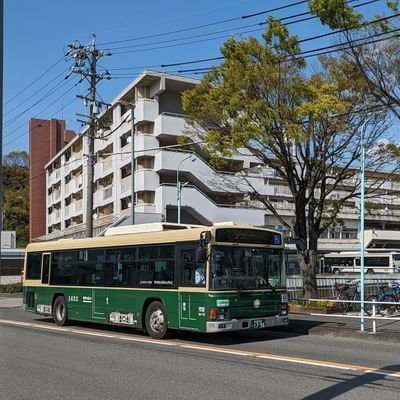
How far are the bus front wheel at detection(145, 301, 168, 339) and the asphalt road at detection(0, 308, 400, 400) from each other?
0.34 metres

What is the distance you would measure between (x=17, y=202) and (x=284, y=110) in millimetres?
71729

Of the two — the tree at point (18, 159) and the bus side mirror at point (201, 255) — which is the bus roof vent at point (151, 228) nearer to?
the bus side mirror at point (201, 255)

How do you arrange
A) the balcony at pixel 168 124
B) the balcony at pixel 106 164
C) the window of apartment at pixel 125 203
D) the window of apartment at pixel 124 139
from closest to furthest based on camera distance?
the balcony at pixel 168 124 < the window of apartment at pixel 125 203 < the window of apartment at pixel 124 139 < the balcony at pixel 106 164

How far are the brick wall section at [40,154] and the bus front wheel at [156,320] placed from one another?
66.7 metres

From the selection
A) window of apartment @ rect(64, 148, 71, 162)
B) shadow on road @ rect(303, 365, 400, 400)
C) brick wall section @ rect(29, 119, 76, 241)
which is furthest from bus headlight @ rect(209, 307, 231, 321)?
brick wall section @ rect(29, 119, 76, 241)

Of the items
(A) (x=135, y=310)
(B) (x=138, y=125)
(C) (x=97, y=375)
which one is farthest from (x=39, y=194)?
(C) (x=97, y=375)

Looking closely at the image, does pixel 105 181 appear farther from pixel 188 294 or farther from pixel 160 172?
pixel 188 294

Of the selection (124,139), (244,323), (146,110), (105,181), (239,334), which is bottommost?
(239,334)

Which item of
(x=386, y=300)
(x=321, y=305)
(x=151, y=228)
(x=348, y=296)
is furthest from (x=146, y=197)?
(x=151, y=228)

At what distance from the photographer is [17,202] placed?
8488cm

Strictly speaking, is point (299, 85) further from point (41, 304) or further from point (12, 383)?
point (12, 383)

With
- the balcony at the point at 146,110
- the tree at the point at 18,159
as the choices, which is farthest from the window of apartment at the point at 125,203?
the tree at the point at 18,159

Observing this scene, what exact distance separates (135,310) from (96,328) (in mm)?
3027

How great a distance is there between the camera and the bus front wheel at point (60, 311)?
17.4 m
